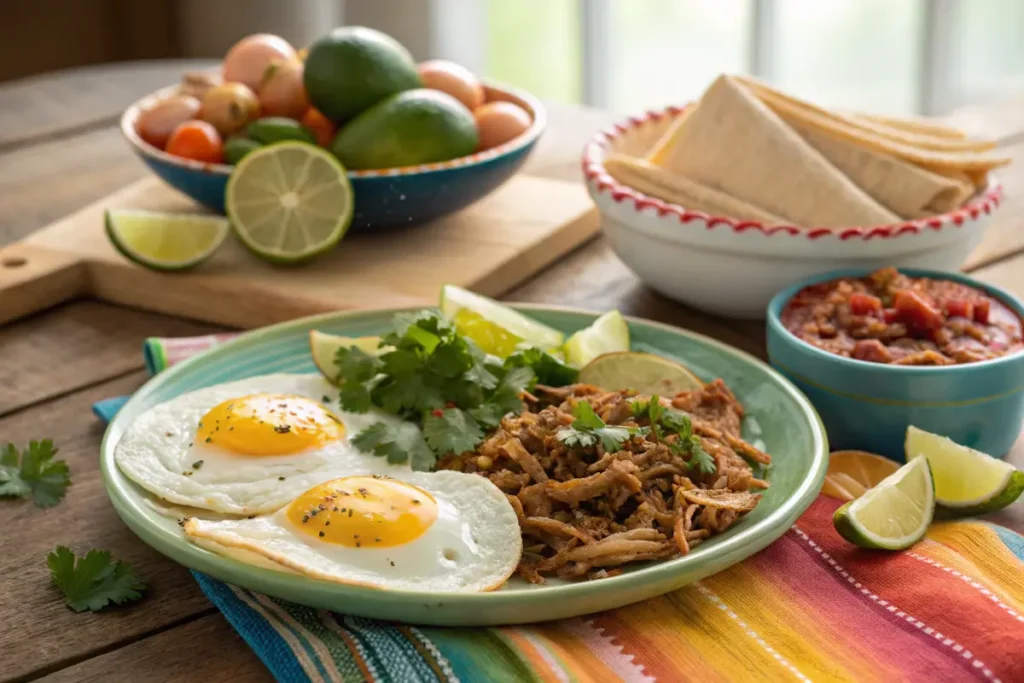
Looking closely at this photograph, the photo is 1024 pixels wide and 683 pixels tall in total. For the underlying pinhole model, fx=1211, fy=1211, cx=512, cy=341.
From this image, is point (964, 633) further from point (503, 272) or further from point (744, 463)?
point (503, 272)

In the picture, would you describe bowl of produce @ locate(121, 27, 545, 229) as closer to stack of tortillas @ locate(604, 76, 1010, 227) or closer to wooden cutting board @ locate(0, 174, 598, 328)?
wooden cutting board @ locate(0, 174, 598, 328)

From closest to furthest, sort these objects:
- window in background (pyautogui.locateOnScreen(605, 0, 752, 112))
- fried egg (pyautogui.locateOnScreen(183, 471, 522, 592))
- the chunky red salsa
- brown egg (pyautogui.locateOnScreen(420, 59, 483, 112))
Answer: fried egg (pyautogui.locateOnScreen(183, 471, 522, 592))
the chunky red salsa
brown egg (pyautogui.locateOnScreen(420, 59, 483, 112))
window in background (pyautogui.locateOnScreen(605, 0, 752, 112))

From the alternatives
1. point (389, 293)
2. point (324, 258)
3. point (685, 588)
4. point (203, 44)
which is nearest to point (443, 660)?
point (685, 588)

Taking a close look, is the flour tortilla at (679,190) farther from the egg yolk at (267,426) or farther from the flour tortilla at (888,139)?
the egg yolk at (267,426)

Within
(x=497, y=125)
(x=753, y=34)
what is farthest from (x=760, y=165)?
(x=753, y=34)

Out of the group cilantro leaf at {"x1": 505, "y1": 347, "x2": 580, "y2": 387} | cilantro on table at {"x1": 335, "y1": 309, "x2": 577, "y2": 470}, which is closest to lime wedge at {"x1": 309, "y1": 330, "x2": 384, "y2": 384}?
cilantro on table at {"x1": 335, "y1": 309, "x2": 577, "y2": 470}

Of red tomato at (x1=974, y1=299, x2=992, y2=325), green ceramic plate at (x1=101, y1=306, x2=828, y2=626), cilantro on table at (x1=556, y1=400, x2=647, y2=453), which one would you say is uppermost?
red tomato at (x1=974, y1=299, x2=992, y2=325)
